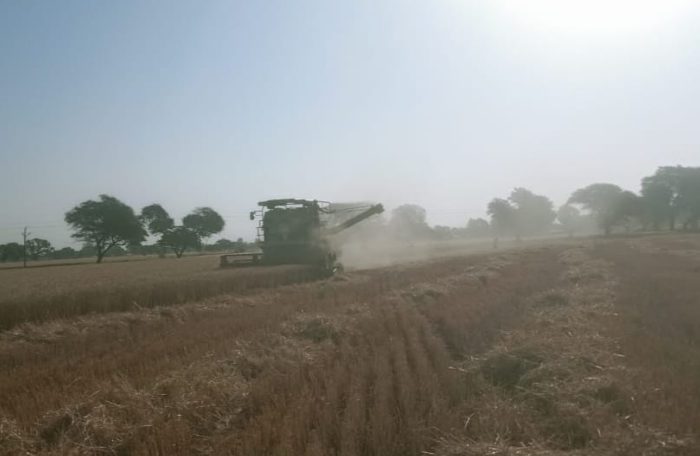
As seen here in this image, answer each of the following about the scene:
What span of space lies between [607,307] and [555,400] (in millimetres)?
6946

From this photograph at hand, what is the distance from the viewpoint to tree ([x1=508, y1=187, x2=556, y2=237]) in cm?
10738

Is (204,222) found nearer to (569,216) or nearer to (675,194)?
(675,194)

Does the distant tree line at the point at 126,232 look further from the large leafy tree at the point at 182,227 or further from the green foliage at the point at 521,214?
the green foliage at the point at 521,214

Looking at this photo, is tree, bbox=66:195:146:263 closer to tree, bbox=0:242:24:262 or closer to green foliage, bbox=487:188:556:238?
tree, bbox=0:242:24:262

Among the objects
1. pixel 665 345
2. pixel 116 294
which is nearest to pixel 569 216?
pixel 116 294

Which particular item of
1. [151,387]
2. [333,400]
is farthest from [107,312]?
[333,400]

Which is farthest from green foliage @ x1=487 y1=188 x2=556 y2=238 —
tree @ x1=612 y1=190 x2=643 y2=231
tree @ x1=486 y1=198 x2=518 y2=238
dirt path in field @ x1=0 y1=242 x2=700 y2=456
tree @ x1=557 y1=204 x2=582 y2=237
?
dirt path in field @ x1=0 y1=242 x2=700 y2=456

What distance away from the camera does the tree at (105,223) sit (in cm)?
6481

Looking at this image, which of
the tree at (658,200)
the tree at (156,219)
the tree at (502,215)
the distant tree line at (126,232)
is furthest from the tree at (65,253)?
the tree at (658,200)

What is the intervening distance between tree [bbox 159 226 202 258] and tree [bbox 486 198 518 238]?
179 feet

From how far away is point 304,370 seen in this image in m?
7.75

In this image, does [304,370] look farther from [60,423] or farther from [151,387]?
[60,423]

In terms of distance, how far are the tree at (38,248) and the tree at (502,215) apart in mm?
78974

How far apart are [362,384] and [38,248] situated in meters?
105
